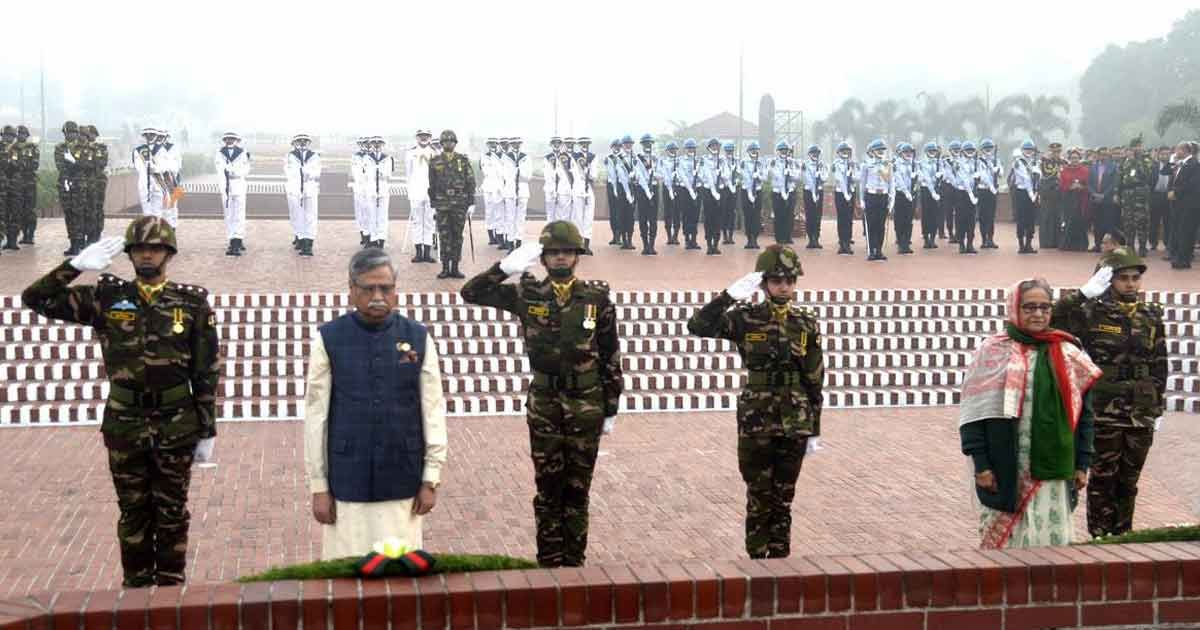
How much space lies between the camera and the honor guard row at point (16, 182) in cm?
1805

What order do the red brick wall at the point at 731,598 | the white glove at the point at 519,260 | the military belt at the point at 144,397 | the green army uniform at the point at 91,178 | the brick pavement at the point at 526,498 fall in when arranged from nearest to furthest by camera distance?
1. the red brick wall at the point at 731,598
2. the military belt at the point at 144,397
3. the white glove at the point at 519,260
4. the brick pavement at the point at 526,498
5. the green army uniform at the point at 91,178

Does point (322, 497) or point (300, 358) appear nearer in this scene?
point (322, 497)

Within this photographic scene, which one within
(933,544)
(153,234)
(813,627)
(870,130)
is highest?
(870,130)

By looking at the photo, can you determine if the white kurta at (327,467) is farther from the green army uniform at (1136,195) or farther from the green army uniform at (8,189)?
the green army uniform at (1136,195)

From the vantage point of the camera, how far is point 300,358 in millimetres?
12562

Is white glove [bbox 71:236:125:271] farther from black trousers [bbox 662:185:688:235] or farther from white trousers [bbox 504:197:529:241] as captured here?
black trousers [bbox 662:185:688:235]

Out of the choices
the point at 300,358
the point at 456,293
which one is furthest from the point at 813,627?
the point at 456,293

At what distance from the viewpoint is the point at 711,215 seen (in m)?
20.9

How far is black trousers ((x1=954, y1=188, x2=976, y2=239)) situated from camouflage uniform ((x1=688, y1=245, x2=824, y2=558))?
16.0 meters

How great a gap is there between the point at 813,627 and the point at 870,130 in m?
49.2

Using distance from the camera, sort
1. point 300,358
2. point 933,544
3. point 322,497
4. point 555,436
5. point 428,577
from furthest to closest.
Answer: point 300,358, point 933,544, point 555,436, point 322,497, point 428,577

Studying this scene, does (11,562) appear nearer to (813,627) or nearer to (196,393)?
(196,393)

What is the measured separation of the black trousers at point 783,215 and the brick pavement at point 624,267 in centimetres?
90

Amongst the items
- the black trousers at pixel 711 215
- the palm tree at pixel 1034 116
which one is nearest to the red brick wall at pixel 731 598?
the black trousers at pixel 711 215
